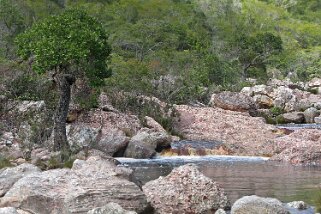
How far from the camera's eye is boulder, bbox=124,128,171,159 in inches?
1212

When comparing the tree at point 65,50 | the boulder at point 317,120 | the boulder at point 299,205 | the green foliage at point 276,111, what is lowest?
the boulder at point 317,120

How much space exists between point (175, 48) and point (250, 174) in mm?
51091

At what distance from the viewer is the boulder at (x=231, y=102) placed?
1902 inches

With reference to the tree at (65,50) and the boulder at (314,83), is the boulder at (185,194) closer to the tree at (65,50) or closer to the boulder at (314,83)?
the tree at (65,50)

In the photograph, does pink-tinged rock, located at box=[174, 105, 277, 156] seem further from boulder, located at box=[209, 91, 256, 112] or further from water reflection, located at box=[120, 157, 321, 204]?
boulder, located at box=[209, 91, 256, 112]

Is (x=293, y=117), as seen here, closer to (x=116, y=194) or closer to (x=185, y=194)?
(x=185, y=194)

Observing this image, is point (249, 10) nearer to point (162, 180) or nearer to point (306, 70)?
point (306, 70)

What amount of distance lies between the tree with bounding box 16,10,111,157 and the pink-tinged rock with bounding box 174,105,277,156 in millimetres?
10088

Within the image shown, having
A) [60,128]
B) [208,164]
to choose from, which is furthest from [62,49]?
[208,164]

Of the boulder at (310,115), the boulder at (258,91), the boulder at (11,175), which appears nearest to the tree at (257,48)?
the boulder at (258,91)

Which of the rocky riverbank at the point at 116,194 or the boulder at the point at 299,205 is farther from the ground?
the rocky riverbank at the point at 116,194

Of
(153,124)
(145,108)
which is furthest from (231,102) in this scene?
(153,124)

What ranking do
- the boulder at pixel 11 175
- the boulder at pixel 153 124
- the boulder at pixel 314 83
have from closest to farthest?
1. the boulder at pixel 11 175
2. the boulder at pixel 153 124
3. the boulder at pixel 314 83

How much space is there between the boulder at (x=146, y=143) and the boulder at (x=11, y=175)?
40.7ft
